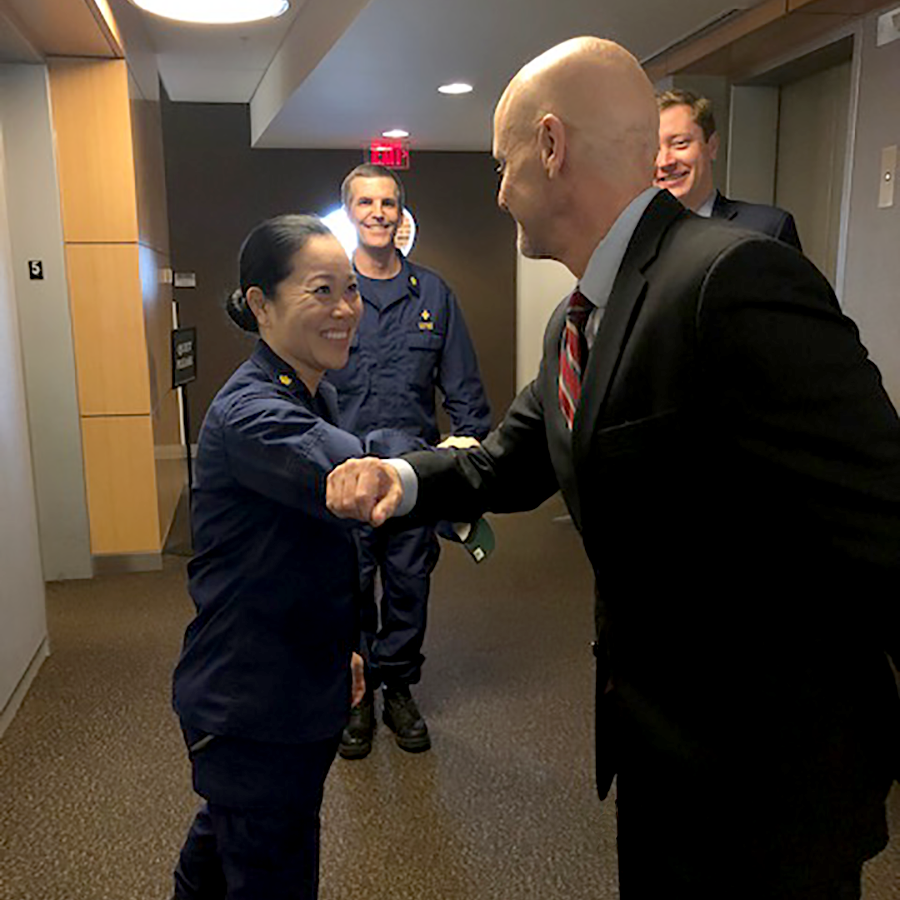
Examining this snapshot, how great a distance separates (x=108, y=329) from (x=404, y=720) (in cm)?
255

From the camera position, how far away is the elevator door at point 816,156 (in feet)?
12.7

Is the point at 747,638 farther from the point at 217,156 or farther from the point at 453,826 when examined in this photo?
the point at 217,156

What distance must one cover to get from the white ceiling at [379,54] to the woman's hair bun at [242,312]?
89.0 inches

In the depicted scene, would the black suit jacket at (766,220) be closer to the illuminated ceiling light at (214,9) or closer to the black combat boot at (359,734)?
the black combat boot at (359,734)

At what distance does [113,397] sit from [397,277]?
6.86 feet

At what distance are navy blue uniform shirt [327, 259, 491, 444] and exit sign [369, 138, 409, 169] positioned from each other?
445 centimetres

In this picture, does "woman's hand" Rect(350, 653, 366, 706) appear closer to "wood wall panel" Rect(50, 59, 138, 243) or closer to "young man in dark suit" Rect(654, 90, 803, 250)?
"young man in dark suit" Rect(654, 90, 803, 250)

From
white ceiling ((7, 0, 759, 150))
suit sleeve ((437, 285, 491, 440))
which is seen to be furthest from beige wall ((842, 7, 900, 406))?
suit sleeve ((437, 285, 491, 440))

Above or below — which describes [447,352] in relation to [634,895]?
above

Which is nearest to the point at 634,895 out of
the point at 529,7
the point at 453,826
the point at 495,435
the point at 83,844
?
the point at 495,435

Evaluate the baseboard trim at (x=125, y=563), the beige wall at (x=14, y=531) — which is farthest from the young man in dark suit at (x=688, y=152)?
the baseboard trim at (x=125, y=563)

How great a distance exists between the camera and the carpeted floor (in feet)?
7.04

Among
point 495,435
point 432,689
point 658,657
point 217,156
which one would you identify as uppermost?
point 217,156

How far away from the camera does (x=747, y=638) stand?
3.20ft
